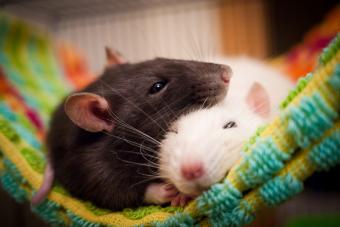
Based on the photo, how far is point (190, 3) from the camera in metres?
2.74

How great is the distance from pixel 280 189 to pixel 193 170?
215mm

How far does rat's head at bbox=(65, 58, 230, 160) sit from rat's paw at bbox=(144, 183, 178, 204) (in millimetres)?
152

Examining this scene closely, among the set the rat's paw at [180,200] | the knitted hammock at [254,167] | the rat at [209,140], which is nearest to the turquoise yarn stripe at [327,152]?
the knitted hammock at [254,167]

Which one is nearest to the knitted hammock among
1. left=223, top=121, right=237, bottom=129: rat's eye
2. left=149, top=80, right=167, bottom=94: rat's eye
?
left=223, top=121, right=237, bottom=129: rat's eye

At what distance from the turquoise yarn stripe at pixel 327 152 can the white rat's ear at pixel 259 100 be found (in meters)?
0.46

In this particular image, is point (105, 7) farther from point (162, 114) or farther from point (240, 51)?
point (162, 114)

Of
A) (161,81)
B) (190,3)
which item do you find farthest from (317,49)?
(161,81)

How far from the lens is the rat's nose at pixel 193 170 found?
2.73 ft

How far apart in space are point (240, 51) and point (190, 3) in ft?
2.67

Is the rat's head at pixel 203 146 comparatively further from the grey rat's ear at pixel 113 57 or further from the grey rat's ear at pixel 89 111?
the grey rat's ear at pixel 113 57

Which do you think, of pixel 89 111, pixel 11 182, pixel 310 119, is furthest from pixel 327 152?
pixel 11 182

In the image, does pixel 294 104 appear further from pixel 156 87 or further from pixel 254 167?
pixel 156 87

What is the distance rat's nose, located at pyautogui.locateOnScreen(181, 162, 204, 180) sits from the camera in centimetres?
83

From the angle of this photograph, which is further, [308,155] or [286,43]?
[286,43]
